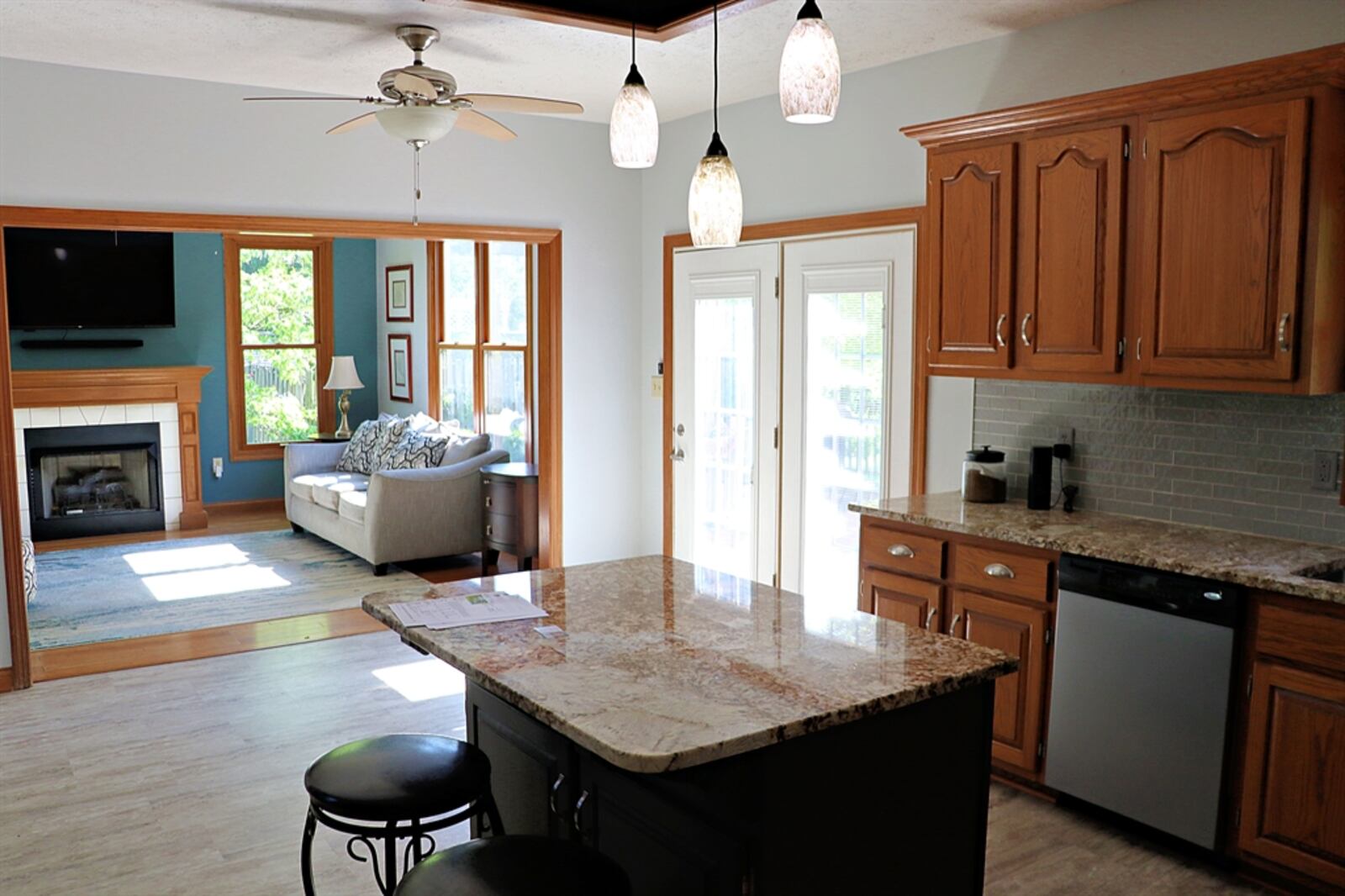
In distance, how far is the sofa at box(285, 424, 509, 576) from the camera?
7027 mm

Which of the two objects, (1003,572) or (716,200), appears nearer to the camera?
(716,200)

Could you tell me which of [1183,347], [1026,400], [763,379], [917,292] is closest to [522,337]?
[763,379]

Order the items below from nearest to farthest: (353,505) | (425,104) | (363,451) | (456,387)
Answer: (425,104) → (353,505) → (363,451) → (456,387)

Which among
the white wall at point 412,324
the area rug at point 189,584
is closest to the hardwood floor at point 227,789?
the area rug at point 189,584

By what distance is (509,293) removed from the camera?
25.3 ft

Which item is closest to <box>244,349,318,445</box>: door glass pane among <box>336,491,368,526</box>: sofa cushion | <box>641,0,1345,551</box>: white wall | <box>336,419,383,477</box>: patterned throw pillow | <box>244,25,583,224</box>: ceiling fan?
<box>336,419,383,477</box>: patterned throw pillow

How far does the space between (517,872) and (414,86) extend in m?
2.55

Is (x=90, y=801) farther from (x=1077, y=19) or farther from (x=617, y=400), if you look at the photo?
(x=1077, y=19)

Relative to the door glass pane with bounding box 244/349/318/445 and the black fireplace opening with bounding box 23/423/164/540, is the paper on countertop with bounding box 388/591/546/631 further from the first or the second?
the door glass pane with bounding box 244/349/318/445

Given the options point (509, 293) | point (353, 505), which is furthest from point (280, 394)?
point (509, 293)

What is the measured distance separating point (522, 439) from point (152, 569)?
2.50m

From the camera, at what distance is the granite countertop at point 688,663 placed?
75.9 inches

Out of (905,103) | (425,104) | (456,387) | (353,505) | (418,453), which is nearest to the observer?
(425,104)

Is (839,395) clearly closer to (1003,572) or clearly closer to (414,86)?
(1003,572)
